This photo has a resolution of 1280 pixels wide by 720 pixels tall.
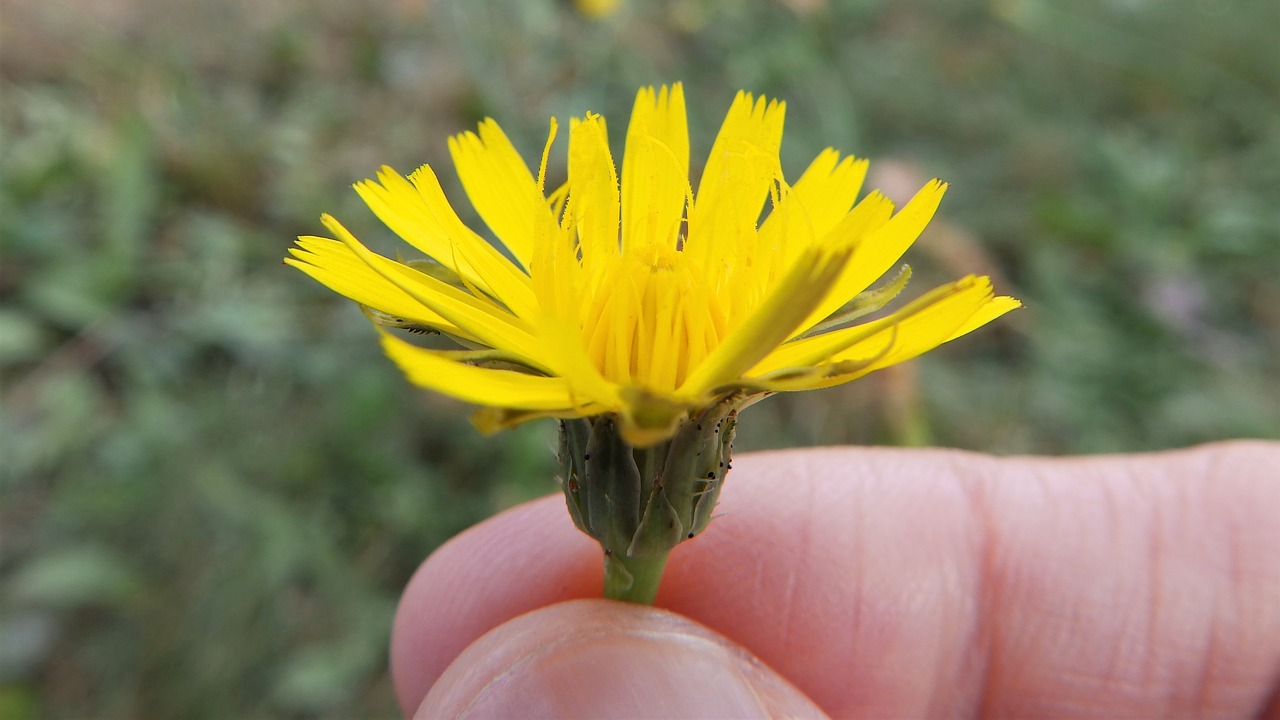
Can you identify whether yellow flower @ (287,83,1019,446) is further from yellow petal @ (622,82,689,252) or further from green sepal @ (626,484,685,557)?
green sepal @ (626,484,685,557)

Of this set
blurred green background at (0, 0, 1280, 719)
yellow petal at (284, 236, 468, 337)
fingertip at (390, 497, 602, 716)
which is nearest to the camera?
yellow petal at (284, 236, 468, 337)

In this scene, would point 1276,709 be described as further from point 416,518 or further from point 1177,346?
point 416,518

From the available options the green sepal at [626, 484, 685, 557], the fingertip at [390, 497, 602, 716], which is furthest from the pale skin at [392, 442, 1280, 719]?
the green sepal at [626, 484, 685, 557]

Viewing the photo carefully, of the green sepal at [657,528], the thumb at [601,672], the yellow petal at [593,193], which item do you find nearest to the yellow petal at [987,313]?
the green sepal at [657,528]

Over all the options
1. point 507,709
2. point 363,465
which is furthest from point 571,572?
point 363,465

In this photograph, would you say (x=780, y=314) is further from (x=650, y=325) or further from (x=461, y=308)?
(x=461, y=308)
